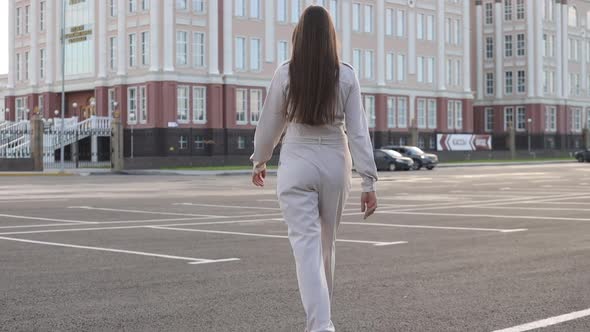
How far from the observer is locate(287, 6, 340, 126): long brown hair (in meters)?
5.32

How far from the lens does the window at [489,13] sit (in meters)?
87.1

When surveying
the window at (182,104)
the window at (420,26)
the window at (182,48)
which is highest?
the window at (420,26)

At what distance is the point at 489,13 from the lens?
8738cm

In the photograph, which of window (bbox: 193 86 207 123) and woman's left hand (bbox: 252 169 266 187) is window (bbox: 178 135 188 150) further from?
woman's left hand (bbox: 252 169 266 187)

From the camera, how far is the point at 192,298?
301 inches

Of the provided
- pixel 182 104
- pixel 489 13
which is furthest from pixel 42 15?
pixel 489 13

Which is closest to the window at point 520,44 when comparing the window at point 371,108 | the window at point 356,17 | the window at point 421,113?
the window at point 421,113

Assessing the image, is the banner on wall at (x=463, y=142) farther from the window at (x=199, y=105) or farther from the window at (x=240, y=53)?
the window at (x=199, y=105)

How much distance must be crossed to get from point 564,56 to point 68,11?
160ft

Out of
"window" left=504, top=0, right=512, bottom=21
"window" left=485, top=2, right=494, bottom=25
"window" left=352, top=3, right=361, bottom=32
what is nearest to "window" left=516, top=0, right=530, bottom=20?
"window" left=504, top=0, right=512, bottom=21

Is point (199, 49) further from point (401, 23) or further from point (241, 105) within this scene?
point (401, 23)

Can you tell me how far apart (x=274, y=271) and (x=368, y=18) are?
61717 millimetres

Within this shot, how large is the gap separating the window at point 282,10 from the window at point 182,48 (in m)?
8.17

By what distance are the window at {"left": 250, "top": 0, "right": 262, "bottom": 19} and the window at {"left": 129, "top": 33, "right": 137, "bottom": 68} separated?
819 centimetres
